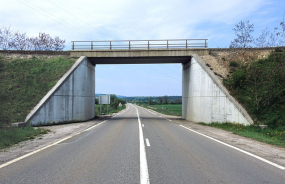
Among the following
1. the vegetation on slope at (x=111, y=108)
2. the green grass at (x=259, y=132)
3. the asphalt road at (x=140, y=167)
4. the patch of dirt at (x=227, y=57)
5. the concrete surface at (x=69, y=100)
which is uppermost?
the patch of dirt at (x=227, y=57)

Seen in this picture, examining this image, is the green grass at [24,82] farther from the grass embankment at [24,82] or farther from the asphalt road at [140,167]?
the asphalt road at [140,167]

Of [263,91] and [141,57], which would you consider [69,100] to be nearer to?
[141,57]

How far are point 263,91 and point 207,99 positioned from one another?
4893mm

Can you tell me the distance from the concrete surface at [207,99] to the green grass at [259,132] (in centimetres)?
76

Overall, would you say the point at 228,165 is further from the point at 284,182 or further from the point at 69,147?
the point at 69,147

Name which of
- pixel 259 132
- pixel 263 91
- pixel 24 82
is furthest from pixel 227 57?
pixel 24 82

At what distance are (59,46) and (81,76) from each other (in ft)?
41.5

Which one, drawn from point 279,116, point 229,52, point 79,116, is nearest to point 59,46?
point 79,116

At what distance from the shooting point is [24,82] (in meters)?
20.8

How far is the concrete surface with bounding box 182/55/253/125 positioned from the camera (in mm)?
17438

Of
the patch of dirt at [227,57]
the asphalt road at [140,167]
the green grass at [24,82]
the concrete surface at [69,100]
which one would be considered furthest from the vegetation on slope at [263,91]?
the green grass at [24,82]

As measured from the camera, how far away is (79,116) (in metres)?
22.4

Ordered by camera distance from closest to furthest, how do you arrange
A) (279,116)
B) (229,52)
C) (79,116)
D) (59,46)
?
(279,116) → (79,116) → (229,52) → (59,46)

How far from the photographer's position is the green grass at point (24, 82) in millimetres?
17359
